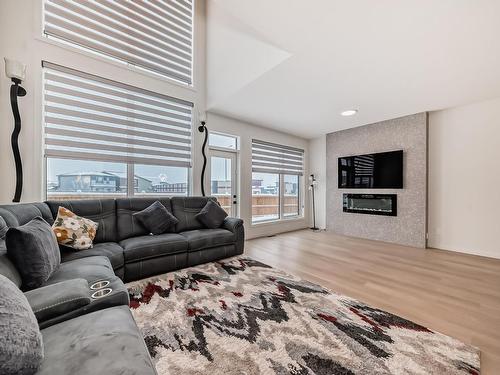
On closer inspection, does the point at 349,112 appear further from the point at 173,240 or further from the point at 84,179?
the point at 84,179

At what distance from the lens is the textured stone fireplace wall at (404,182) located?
4242 mm

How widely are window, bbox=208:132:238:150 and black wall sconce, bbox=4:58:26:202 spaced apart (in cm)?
261

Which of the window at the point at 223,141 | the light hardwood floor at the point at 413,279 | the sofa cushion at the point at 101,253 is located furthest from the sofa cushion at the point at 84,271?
the window at the point at 223,141

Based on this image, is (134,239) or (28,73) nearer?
(28,73)

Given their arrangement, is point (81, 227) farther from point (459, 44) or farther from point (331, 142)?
point (331, 142)

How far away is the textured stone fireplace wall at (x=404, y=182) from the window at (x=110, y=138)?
3.66m

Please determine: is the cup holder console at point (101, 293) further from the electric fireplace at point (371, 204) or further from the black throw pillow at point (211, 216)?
the electric fireplace at point (371, 204)

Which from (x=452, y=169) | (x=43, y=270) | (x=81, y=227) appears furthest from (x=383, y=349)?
(x=452, y=169)

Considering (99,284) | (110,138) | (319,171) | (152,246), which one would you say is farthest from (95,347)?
(319,171)

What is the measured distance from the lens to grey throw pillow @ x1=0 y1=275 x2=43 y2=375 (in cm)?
69

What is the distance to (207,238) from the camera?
312 cm

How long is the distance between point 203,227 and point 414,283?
2.86 meters

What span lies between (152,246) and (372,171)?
14.8 feet

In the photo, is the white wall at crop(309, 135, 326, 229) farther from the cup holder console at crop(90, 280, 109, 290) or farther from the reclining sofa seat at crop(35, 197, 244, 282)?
the cup holder console at crop(90, 280, 109, 290)
